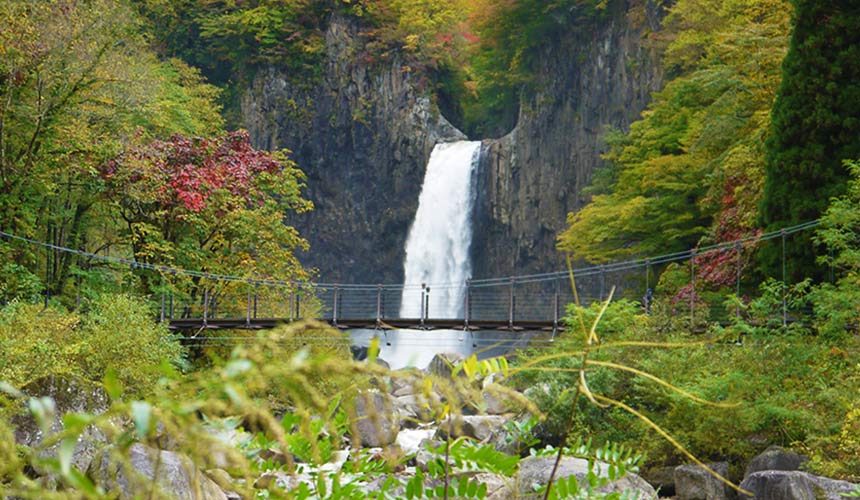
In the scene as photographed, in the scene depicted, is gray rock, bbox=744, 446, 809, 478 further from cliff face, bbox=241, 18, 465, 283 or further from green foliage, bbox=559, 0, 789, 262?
cliff face, bbox=241, 18, 465, 283

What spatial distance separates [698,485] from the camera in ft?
26.0

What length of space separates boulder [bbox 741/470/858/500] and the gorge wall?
51.0 feet

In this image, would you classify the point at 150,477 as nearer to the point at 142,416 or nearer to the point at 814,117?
the point at 142,416

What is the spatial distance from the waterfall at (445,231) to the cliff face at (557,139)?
42 cm

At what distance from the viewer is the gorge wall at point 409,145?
A: 22.9m

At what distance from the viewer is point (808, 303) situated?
11.2 m

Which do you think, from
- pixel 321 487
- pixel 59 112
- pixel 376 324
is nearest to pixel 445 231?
pixel 376 324

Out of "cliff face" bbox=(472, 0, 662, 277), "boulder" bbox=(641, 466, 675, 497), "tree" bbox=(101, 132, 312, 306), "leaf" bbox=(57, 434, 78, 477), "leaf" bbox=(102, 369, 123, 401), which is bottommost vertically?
"boulder" bbox=(641, 466, 675, 497)

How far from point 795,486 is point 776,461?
1.48m

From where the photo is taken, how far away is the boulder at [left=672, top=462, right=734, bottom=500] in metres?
7.81

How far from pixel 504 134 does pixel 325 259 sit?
22.9ft

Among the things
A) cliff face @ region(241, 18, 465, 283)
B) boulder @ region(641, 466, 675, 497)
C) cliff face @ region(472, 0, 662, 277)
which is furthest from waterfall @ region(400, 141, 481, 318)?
boulder @ region(641, 466, 675, 497)

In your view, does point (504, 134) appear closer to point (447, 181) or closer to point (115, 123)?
point (447, 181)

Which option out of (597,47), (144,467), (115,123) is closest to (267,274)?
(115,123)
